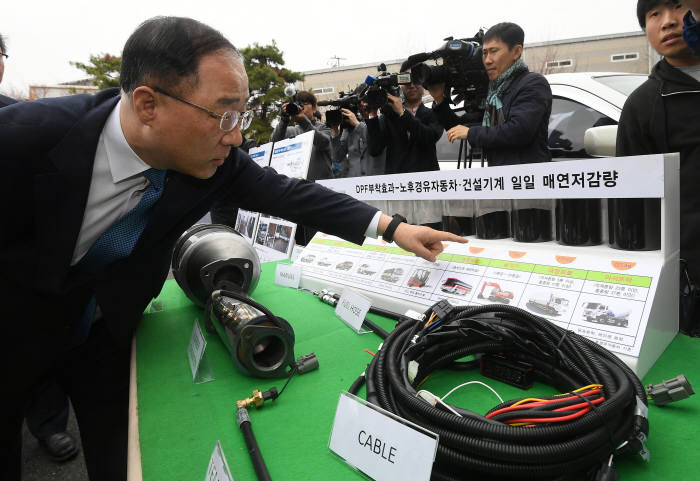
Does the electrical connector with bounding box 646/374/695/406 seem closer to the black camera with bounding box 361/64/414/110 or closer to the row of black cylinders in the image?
the row of black cylinders

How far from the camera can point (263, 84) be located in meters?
12.6

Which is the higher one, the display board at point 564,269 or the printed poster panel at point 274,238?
the display board at point 564,269

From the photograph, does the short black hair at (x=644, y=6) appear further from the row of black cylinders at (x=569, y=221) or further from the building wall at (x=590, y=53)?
the building wall at (x=590, y=53)

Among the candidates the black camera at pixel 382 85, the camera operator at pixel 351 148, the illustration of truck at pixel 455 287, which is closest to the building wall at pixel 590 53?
the camera operator at pixel 351 148

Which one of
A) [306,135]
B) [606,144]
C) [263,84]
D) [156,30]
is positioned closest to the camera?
[156,30]

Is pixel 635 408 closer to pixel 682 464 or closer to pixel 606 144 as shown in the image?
pixel 682 464

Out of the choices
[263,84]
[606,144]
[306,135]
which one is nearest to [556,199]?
[606,144]

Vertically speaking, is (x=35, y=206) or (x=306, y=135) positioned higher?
(x=306, y=135)

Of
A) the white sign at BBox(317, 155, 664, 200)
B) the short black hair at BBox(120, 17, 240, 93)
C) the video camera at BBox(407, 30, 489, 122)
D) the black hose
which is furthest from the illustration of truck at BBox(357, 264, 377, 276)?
the video camera at BBox(407, 30, 489, 122)

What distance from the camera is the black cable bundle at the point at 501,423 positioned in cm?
58

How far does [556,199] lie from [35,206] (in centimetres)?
137

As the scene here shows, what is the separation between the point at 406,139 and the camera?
2789mm

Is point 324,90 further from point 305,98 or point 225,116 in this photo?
point 225,116

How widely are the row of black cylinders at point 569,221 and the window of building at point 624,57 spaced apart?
19.6 m
